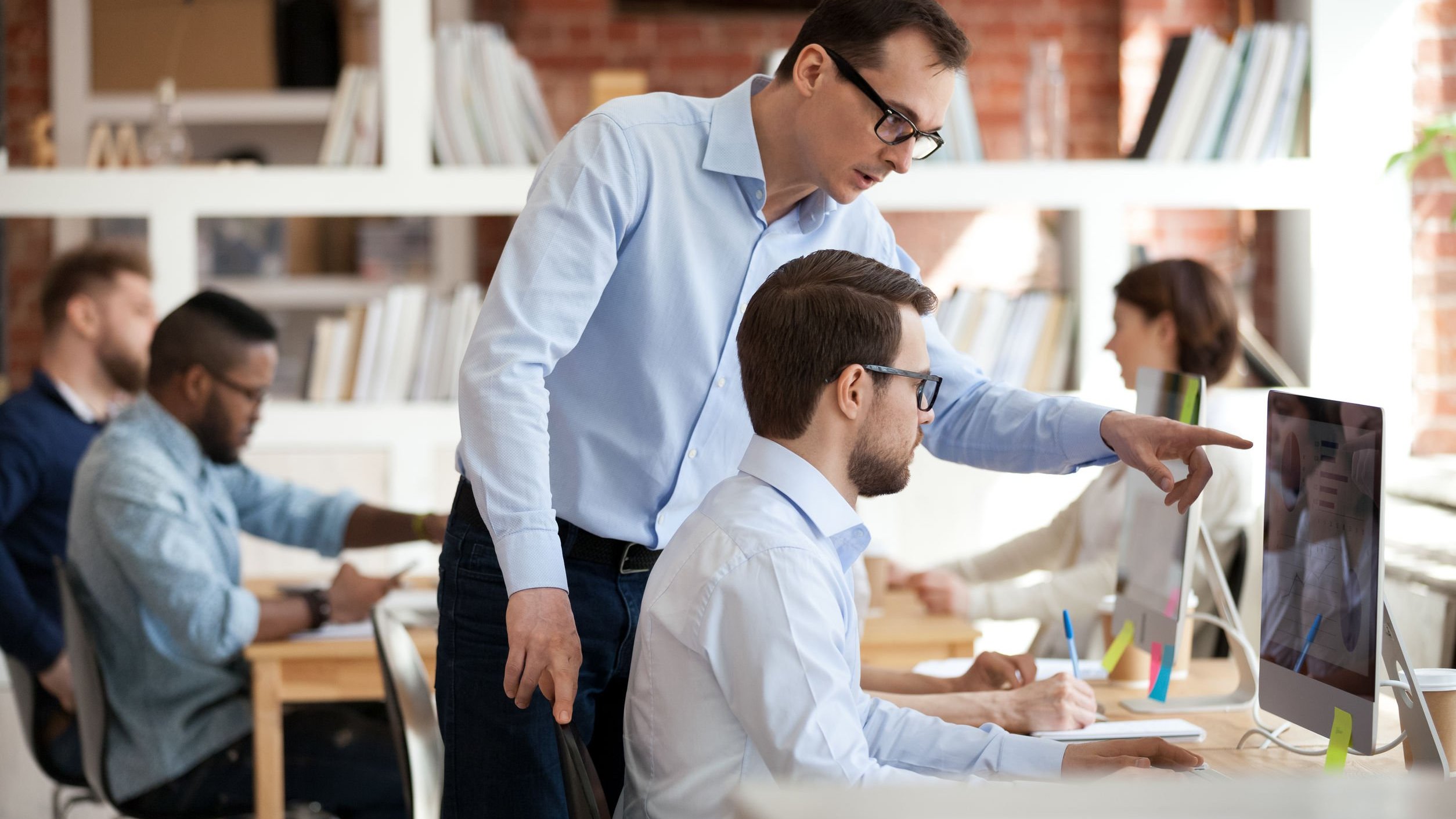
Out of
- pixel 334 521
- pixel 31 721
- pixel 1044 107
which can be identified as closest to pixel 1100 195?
pixel 1044 107

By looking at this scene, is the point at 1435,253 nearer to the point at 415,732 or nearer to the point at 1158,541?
the point at 1158,541

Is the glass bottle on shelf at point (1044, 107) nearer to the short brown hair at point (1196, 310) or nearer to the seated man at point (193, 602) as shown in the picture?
the short brown hair at point (1196, 310)

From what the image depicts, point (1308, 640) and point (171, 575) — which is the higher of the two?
point (1308, 640)

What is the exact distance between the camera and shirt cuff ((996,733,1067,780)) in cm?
129

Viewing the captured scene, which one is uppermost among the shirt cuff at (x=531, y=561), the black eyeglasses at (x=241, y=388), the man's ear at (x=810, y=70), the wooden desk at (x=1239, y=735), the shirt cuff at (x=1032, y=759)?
the man's ear at (x=810, y=70)

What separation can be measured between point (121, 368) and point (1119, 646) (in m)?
2.52

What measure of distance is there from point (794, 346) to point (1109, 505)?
161 cm

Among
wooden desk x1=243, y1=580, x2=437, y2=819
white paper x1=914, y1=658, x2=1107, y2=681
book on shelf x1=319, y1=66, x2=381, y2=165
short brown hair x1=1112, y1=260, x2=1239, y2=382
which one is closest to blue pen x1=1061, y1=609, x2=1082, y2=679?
white paper x1=914, y1=658, x2=1107, y2=681

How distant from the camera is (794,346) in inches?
53.5

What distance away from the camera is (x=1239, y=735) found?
1.62 metres

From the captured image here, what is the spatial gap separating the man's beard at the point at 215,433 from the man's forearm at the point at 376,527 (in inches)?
12.1

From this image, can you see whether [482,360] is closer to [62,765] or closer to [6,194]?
[62,765]

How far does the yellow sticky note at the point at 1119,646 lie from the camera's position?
1848mm

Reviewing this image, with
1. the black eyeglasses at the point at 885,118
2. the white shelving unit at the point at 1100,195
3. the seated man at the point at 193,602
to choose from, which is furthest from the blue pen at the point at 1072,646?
the white shelving unit at the point at 1100,195
